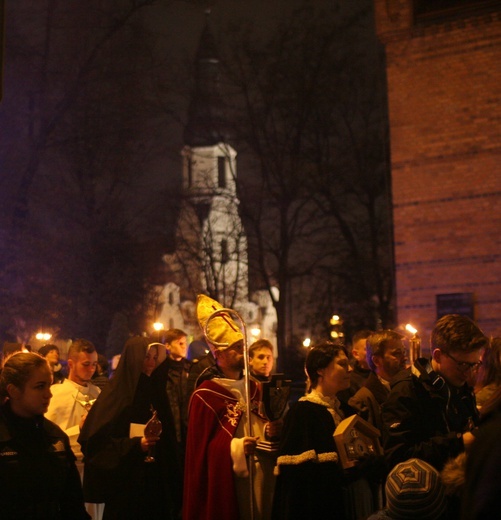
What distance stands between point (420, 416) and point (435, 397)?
0.52 feet

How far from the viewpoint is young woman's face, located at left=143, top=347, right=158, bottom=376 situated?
22.1ft

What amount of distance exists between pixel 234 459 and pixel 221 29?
29.6 m

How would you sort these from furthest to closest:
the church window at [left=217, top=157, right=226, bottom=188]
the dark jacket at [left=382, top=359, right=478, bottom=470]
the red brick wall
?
the church window at [left=217, top=157, right=226, bottom=188]
the red brick wall
the dark jacket at [left=382, top=359, right=478, bottom=470]

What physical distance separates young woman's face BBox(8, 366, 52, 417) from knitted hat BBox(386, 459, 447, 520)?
2.28 meters

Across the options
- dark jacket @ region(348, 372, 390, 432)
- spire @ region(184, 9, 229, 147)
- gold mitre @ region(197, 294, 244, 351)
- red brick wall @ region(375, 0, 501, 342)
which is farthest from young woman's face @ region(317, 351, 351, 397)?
spire @ region(184, 9, 229, 147)

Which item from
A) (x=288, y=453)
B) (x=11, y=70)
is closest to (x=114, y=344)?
(x=11, y=70)

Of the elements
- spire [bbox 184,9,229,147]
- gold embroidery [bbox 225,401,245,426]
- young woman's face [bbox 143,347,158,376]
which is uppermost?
spire [bbox 184,9,229,147]

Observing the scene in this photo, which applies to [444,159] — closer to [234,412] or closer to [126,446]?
[234,412]

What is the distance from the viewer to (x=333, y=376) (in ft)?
18.4

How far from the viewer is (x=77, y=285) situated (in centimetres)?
3170

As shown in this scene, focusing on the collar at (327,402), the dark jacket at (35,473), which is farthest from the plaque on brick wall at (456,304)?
the dark jacket at (35,473)

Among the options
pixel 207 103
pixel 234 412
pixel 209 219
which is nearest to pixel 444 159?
pixel 234 412

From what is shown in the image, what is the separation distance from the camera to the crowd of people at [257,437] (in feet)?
15.3

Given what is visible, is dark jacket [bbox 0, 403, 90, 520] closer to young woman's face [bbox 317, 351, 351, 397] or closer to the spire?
young woman's face [bbox 317, 351, 351, 397]
